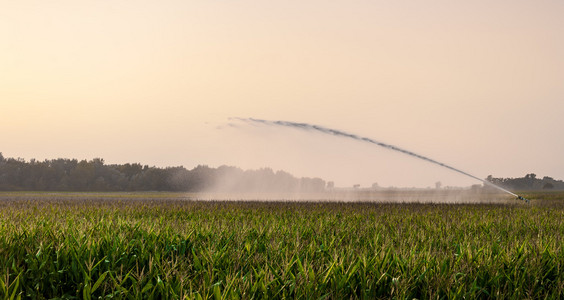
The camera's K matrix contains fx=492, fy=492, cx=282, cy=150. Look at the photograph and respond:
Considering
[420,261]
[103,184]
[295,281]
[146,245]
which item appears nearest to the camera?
[295,281]

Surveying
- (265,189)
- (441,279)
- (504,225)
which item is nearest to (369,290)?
(441,279)

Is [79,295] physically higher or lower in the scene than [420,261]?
lower

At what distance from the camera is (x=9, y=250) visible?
9.54 meters

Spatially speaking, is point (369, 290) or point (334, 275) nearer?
point (369, 290)

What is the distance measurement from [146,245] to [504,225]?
1422cm

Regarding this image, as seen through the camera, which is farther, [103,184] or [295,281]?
[103,184]

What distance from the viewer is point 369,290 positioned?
20.7 feet

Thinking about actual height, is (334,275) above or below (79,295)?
above

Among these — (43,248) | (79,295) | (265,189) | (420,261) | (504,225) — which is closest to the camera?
(79,295)

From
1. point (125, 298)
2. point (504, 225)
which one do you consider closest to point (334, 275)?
point (125, 298)

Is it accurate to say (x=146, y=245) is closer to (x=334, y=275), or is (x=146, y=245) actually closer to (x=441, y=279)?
(x=334, y=275)

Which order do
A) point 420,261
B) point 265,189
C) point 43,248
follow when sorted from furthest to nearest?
1. point 265,189
2. point 43,248
3. point 420,261

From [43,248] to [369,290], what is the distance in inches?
240

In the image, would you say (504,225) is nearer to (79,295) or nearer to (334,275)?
(334,275)
